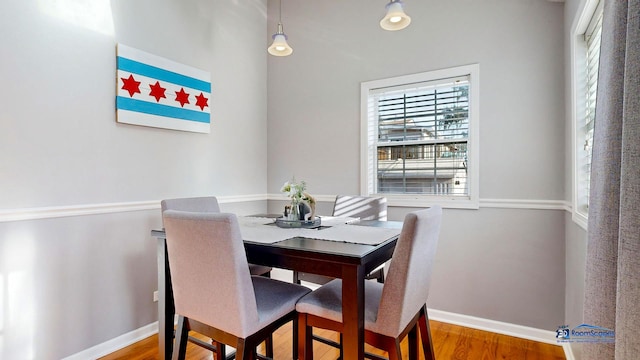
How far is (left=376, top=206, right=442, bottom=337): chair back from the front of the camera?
1.30 meters

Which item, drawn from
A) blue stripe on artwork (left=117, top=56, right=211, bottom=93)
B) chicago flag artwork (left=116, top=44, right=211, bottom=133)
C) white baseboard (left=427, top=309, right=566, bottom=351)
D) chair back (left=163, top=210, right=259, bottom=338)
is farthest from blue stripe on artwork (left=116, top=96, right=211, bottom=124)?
white baseboard (left=427, top=309, right=566, bottom=351)

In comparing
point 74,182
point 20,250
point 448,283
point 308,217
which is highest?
point 74,182

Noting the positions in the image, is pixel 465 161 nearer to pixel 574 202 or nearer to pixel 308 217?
pixel 574 202

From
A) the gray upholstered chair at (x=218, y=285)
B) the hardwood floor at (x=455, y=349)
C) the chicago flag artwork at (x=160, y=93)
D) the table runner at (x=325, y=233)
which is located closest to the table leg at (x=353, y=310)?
the table runner at (x=325, y=233)

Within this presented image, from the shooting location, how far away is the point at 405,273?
1.33 metres

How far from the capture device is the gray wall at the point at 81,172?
1807mm

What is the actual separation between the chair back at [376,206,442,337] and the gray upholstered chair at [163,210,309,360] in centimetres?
45

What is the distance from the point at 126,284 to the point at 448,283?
2.36m

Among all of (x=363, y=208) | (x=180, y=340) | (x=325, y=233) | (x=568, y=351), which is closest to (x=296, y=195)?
(x=325, y=233)

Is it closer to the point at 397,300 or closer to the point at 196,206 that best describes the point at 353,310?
the point at 397,300

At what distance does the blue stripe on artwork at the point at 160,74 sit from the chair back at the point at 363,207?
4.89 ft

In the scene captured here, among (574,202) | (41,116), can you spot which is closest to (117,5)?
(41,116)

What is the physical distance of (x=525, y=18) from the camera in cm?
234
